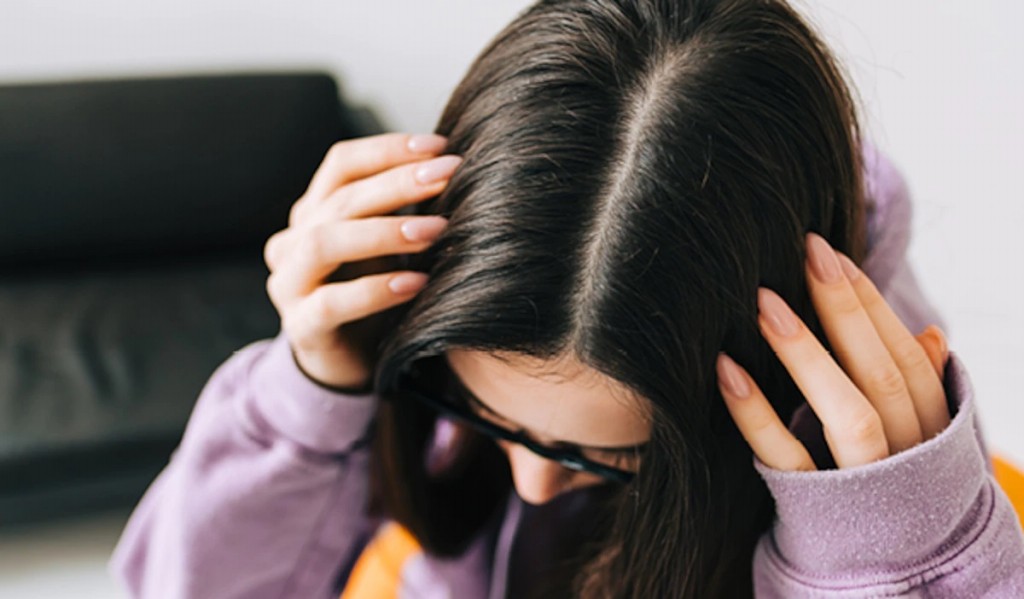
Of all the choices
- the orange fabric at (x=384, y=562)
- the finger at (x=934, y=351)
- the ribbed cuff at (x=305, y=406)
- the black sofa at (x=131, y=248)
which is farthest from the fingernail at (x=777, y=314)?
the black sofa at (x=131, y=248)

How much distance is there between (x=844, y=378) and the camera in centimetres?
55

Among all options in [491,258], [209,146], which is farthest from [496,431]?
[209,146]

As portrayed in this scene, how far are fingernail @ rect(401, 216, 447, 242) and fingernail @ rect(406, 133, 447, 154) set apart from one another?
0.21ft

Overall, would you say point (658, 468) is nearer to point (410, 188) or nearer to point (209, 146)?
point (410, 188)

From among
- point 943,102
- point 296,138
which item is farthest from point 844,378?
point 296,138

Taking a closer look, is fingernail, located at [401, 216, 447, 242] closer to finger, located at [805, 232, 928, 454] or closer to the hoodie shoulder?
finger, located at [805, 232, 928, 454]

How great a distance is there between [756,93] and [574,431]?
0.86 ft

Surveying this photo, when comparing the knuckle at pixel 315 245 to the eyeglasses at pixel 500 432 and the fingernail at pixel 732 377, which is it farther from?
the fingernail at pixel 732 377

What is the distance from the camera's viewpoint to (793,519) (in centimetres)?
58

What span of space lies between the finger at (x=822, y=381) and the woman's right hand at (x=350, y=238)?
22cm

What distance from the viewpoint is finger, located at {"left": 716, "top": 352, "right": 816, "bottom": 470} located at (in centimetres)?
56

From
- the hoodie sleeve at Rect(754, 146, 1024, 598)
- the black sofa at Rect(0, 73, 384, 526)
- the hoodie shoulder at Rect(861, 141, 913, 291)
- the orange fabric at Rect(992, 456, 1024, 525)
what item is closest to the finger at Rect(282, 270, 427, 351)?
the hoodie sleeve at Rect(754, 146, 1024, 598)

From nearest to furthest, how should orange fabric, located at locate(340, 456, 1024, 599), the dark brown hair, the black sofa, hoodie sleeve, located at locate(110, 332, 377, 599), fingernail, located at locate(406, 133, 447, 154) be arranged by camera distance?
the dark brown hair < fingernail, located at locate(406, 133, 447, 154) < hoodie sleeve, located at locate(110, 332, 377, 599) < orange fabric, located at locate(340, 456, 1024, 599) < the black sofa

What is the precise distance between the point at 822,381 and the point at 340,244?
1.10 feet
